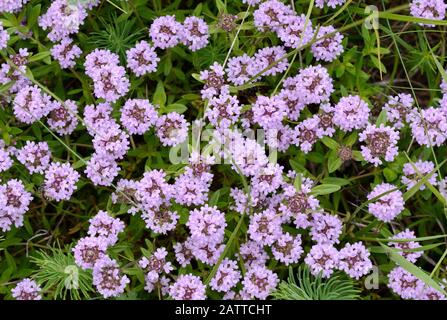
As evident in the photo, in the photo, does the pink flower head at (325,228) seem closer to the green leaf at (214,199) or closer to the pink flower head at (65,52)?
the green leaf at (214,199)

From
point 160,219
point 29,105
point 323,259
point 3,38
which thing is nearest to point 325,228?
point 323,259

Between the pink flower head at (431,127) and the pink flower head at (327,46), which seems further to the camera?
the pink flower head at (327,46)

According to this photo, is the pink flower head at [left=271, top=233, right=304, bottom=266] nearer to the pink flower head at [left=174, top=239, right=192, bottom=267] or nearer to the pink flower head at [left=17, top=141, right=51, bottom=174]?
the pink flower head at [left=174, top=239, right=192, bottom=267]

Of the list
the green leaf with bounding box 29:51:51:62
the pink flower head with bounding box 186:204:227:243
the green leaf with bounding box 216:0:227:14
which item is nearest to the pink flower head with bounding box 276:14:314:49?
the green leaf with bounding box 216:0:227:14

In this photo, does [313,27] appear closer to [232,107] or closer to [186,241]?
[232,107]

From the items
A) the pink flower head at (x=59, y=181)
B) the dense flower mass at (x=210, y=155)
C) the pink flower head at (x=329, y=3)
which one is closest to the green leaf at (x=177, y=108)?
the dense flower mass at (x=210, y=155)

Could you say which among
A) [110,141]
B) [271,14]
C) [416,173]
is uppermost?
[271,14]

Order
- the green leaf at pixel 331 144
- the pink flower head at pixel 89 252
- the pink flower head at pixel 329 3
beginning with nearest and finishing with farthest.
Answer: the pink flower head at pixel 89 252, the green leaf at pixel 331 144, the pink flower head at pixel 329 3

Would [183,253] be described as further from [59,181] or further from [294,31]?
[294,31]

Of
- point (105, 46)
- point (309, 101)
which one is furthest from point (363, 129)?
point (105, 46)
